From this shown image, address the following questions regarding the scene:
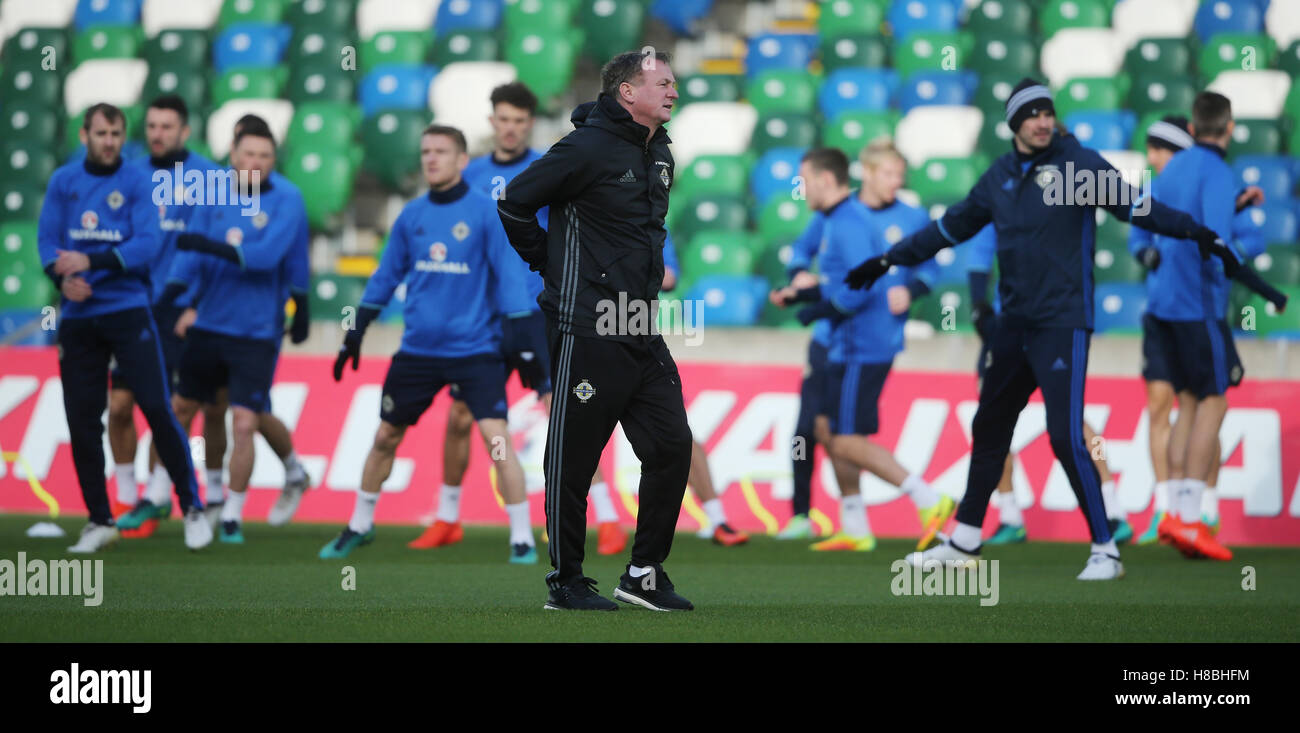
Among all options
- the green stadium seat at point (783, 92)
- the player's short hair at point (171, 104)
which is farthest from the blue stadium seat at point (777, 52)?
the player's short hair at point (171, 104)

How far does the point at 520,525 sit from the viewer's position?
937 cm

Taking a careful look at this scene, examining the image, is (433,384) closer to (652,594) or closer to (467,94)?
(652,594)

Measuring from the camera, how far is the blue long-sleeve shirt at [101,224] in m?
8.96

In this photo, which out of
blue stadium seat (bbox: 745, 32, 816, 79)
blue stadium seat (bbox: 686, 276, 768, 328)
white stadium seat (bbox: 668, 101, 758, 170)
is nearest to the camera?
blue stadium seat (bbox: 686, 276, 768, 328)

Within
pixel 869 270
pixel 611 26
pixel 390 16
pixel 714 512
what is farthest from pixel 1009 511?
pixel 390 16

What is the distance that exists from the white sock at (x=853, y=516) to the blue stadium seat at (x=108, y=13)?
42.7ft

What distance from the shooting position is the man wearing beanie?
816 centimetres

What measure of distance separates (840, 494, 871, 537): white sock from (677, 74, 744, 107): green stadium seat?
26.4ft

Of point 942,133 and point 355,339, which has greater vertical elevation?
point 942,133

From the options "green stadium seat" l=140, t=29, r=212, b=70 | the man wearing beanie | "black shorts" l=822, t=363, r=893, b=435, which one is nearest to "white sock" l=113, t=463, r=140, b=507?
"black shorts" l=822, t=363, r=893, b=435

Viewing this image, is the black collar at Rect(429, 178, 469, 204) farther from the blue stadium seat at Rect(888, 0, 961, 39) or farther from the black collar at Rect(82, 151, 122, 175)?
the blue stadium seat at Rect(888, 0, 961, 39)

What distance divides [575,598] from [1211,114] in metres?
5.90

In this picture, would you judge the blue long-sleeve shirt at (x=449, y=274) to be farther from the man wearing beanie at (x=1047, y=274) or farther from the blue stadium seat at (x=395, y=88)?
the blue stadium seat at (x=395, y=88)
